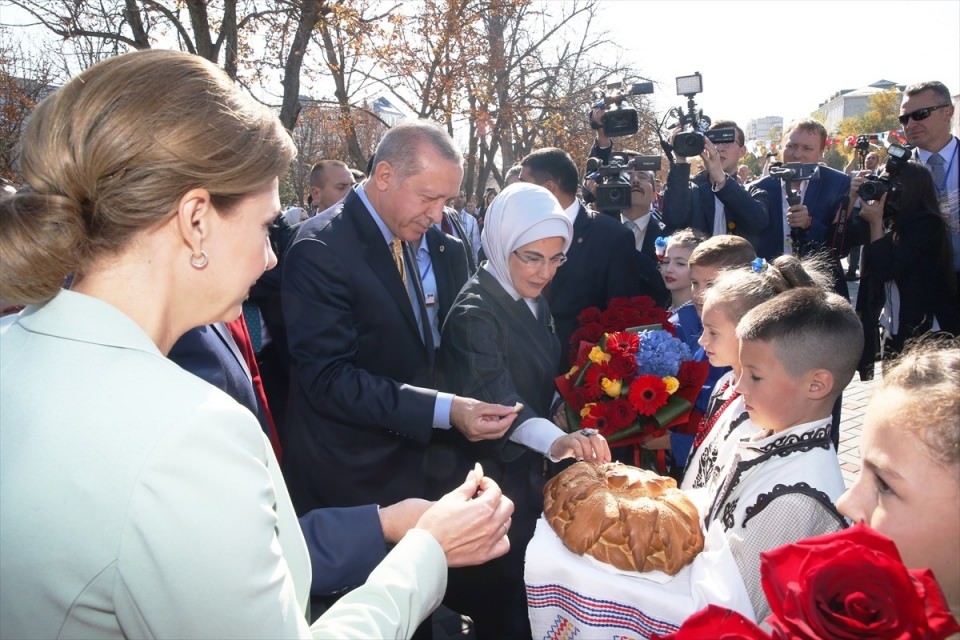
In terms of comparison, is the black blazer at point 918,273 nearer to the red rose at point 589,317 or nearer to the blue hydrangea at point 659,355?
the red rose at point 589,317

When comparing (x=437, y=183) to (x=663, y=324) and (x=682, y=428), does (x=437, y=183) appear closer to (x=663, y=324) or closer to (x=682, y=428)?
(x=663, y=324)

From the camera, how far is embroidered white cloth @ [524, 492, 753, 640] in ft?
4.97

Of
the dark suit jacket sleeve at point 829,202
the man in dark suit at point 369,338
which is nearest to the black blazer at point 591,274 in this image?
the man in dark suit at point 369,338

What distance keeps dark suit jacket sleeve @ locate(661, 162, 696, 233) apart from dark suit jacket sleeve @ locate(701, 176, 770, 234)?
0.28 meters

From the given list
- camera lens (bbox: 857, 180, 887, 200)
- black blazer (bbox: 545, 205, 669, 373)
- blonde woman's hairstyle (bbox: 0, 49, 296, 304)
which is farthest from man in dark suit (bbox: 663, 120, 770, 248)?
blonde woman's hairstyle (bbox: 0, 49, 296, 304)

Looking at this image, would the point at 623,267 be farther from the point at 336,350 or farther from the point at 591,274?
the point at 336,350

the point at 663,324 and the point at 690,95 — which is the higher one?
the point at 690,95

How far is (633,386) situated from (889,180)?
334 centimetres

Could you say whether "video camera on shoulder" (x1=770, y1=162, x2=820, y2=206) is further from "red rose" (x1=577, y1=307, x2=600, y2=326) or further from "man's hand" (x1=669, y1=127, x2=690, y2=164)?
"red rose" (x1=577, y1=307, x2=600, y2=326)

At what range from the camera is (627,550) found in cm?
161

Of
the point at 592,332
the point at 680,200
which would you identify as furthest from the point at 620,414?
the point at 680,200

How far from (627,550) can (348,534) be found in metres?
0.72

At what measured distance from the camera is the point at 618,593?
5.27 ft

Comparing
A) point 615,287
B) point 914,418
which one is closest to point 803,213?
point 615,287
